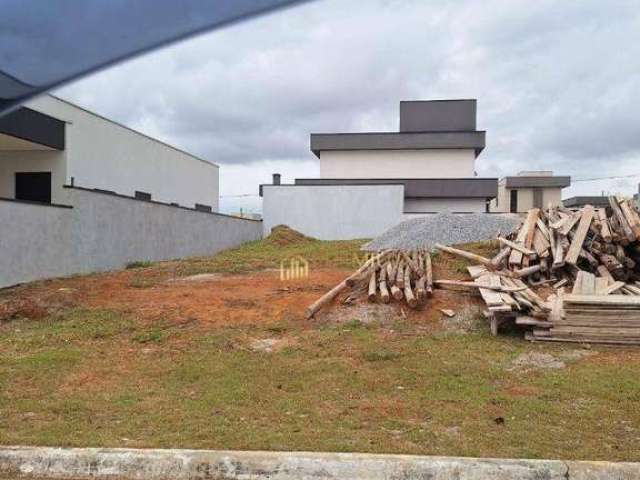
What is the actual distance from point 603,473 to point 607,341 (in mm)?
5146

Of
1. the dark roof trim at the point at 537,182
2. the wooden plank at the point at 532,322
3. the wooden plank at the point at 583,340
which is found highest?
the dark roof trim at the point at 537,182

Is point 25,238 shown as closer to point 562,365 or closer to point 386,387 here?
point 386,387

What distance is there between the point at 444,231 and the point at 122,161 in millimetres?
13247

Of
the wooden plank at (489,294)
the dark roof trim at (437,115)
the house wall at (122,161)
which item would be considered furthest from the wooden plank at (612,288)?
the dark roof trim at (437,115)

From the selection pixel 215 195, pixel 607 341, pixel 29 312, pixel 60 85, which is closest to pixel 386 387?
pixel 607 341

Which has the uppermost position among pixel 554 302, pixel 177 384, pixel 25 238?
pixel 25 238

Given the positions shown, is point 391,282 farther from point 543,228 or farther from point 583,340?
point 543,228

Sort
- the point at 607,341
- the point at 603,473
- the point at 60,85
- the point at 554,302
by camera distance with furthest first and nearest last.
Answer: the point at 554,302 < the point at 607,341 < the point at 603,473 < the point at 60,85

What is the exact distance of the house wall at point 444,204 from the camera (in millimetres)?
39531

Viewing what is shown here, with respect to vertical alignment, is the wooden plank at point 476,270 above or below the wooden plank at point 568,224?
→ below

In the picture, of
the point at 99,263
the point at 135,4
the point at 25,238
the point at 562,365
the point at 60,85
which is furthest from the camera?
the point at 99,263

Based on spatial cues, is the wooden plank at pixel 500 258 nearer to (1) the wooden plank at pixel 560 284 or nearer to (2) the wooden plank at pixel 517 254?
(2) the wooden plank at pixel 517 254

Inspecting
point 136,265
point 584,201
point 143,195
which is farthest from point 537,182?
point 136,265

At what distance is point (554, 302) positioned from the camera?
10.0 metres
